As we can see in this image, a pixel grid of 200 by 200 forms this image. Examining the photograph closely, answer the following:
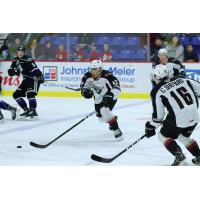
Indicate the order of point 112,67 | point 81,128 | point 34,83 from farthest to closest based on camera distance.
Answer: point 112,67, point 34,83, point 81,128

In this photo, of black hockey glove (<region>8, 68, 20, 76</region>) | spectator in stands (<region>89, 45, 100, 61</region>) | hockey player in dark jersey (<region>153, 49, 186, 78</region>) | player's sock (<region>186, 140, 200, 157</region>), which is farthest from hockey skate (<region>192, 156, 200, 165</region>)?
spectator in stands (<region>89, 45, 100, 61</region>)

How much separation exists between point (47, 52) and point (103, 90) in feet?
19.6

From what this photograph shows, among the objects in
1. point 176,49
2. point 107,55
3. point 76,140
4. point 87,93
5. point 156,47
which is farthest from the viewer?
point 107,55

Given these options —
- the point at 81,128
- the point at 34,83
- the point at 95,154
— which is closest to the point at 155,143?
the point at 95,154

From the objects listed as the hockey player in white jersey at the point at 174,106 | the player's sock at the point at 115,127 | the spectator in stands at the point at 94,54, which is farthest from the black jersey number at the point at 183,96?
the spectator in stands at the point at 94,54

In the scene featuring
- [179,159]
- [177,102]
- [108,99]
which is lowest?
[179,159]

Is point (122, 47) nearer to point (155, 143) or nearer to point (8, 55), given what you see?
point (8, 55)

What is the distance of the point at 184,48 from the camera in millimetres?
11273

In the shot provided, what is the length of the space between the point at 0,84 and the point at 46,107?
204cm

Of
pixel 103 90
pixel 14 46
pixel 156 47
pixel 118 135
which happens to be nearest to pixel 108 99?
pixel 103 90

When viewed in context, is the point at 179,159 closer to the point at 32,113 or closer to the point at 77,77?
the point at 32,113

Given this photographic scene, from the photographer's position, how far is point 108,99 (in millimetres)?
6566

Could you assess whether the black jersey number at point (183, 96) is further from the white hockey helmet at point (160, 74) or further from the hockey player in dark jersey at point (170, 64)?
the hockey player in dark jersey at point (170, 64)

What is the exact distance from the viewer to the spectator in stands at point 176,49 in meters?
11.1
